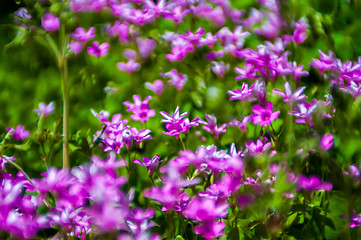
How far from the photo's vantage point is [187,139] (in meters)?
1.19

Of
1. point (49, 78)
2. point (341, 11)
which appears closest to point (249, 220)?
point (49, 78)

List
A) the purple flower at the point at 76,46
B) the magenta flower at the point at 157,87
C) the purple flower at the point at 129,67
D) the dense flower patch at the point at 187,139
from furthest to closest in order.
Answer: the purple flower at the point at 76,46 < the purple flower at the point at 129,67 < the magenta flower at the point at 157,87 < the dense flower patch at the point at 187,139

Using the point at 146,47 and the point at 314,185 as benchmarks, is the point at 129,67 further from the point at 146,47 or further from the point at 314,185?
the point at 314,185

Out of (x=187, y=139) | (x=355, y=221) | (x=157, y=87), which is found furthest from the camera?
(x=157, y=87)

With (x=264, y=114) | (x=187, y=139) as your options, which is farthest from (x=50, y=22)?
(x=264, y=114)

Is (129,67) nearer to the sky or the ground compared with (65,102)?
nearer to the ground

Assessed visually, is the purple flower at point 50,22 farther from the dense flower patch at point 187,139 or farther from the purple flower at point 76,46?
the purple flower at point 76,46

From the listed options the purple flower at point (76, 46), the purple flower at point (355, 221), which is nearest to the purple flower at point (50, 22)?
the purple flower at point (76, 46)

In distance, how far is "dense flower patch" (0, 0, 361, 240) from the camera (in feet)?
2.42

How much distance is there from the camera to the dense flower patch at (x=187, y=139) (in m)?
0.74

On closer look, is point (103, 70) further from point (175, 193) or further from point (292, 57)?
point (175, 193)

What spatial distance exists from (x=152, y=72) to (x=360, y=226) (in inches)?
34.7

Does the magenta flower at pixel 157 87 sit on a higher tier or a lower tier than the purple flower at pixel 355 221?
lower

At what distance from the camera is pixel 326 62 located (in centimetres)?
119
